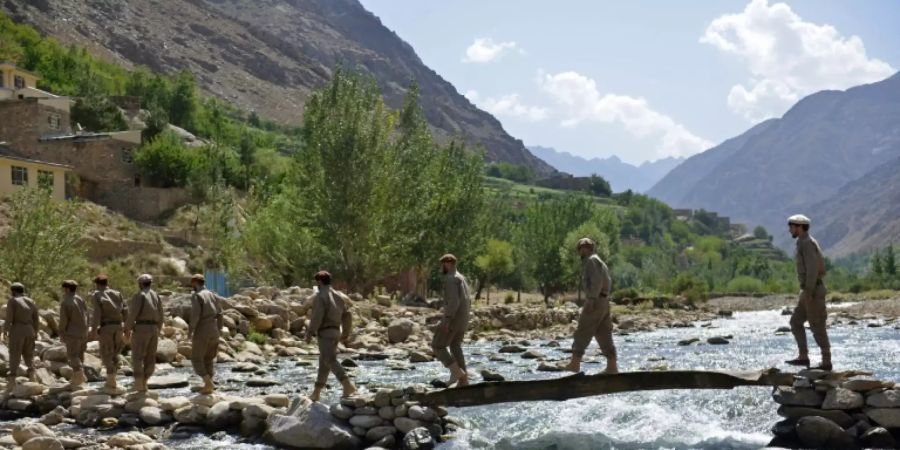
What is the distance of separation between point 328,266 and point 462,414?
27.5 metres

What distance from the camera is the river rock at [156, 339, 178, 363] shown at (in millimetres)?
24703

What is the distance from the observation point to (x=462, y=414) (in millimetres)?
16938

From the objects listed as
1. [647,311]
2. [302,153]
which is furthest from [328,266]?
[647,311]

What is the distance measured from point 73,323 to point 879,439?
→ 51.4 ft

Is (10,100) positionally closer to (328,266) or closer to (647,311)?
(328,266)

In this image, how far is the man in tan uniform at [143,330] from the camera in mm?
17547

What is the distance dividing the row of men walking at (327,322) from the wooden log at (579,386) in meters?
0.28

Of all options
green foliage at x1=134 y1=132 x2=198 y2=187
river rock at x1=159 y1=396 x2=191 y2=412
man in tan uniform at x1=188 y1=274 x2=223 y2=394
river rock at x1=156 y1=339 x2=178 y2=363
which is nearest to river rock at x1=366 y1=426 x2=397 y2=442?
river rock at x1=159 y1=396 x2=191 y2=412

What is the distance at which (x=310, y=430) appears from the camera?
47.9 ft

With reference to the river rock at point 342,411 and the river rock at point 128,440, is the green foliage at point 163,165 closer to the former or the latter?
the river rock at point 128,440

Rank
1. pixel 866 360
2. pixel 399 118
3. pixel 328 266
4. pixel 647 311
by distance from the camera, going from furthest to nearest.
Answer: pixel 647 311
pixel 399 118
pixel 328 266
pixel 866 360

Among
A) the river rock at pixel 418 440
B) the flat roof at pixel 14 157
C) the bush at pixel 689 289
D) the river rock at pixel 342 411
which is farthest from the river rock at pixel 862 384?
the bush at pixel 689 289

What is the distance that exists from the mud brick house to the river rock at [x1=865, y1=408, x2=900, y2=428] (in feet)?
204

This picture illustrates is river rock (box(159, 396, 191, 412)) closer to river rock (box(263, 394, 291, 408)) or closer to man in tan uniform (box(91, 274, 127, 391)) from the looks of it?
river rock (box(263, 394, 291, 408))
